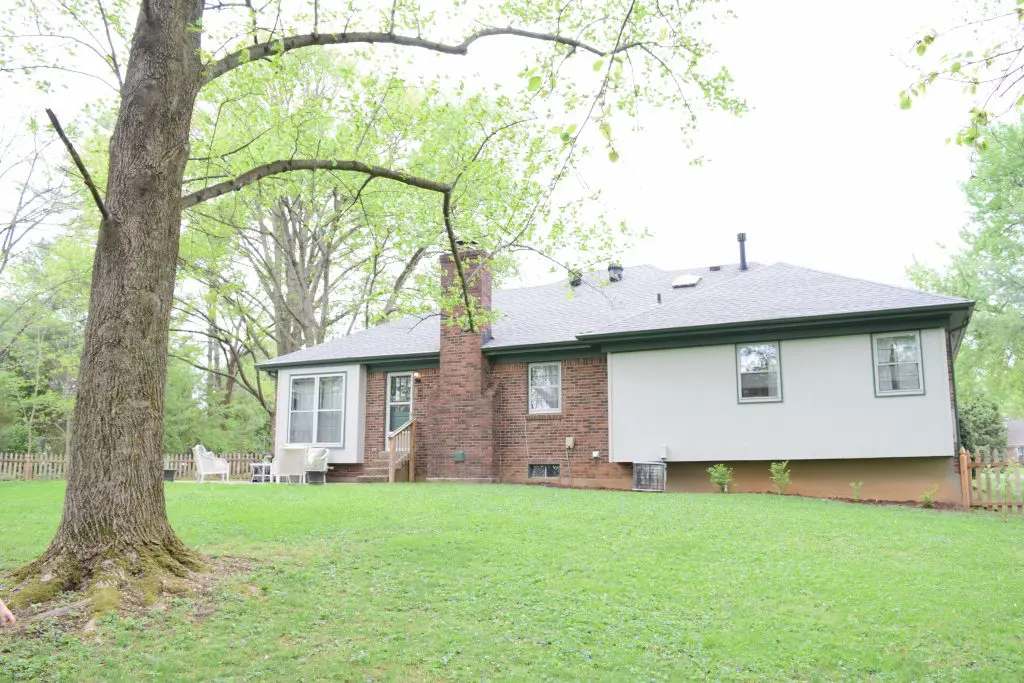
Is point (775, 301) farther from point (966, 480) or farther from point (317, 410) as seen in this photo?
point (317, 410)

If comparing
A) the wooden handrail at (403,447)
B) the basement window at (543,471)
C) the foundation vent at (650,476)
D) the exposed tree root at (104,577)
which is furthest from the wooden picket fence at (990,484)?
the exposed tree root at (104,577)

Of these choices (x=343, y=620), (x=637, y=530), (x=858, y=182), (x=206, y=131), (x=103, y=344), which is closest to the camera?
(x=343, y=620)

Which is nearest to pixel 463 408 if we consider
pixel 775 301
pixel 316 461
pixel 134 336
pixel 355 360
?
pixel 355 360

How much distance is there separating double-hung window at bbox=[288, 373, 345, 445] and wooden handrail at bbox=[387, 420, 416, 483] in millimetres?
1854

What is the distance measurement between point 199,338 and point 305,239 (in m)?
11.6

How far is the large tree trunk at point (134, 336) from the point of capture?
6.12 m

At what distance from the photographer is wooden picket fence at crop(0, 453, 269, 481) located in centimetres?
2036

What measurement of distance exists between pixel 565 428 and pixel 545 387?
1036 millimetres

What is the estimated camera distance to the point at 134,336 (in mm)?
6480

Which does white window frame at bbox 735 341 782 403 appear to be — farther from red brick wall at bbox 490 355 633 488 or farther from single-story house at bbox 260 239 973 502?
red brick wall at bbox 490 355 633 488

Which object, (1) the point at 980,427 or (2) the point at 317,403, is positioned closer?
(2) the point at 317,403

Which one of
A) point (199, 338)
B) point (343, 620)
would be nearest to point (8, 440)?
point (199, 338)

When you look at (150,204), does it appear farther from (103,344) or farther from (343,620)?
(343,620)

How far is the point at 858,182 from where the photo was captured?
3098 centimetres
